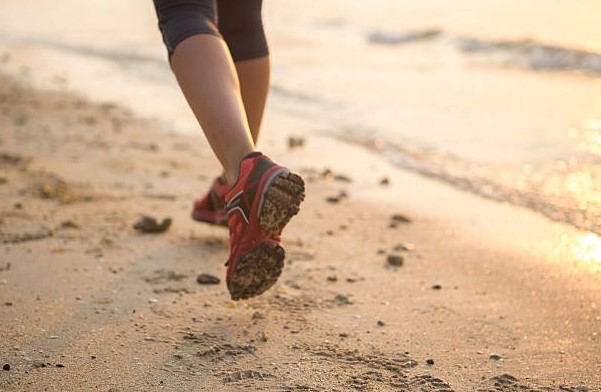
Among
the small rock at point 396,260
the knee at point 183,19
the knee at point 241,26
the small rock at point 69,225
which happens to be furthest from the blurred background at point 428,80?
the small rock at point 69,225

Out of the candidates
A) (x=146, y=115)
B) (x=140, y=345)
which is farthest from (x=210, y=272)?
(x=146, y=115)

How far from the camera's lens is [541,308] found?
2.14 m

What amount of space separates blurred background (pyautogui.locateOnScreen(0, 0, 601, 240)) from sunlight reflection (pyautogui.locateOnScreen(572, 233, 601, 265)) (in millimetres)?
15

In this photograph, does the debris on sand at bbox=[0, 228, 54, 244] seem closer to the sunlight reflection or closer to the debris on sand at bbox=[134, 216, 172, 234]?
the debris on sand at bbox=[134, 216, 172, 234]

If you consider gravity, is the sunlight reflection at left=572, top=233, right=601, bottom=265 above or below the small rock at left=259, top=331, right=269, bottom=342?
below

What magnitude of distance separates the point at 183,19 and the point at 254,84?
0.57 meters

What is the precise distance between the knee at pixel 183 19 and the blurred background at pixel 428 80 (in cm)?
167

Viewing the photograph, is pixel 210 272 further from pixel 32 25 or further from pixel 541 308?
pixel 32 25

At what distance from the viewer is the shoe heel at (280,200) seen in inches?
64.9

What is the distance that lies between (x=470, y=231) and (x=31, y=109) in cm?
366

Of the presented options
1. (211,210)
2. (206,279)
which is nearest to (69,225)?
(211,210)

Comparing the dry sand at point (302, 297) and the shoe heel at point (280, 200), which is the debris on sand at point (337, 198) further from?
the shoe heel at point (280, 200)

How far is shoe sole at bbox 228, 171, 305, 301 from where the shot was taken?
1655 mm

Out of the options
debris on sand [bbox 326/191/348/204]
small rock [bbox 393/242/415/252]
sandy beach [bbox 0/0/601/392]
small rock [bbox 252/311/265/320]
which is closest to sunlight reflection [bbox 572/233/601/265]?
sandy beach [bbox 0/0/601/392]
